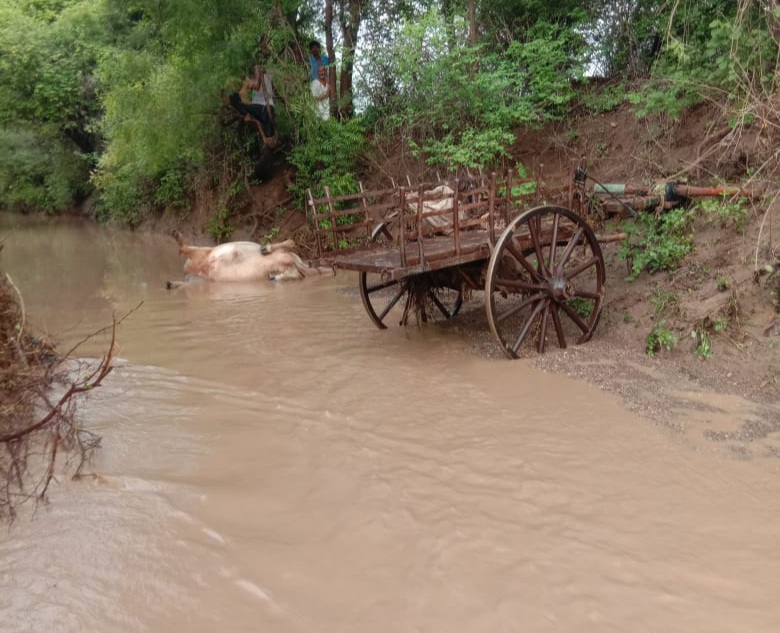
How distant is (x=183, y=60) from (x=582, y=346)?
446 inches

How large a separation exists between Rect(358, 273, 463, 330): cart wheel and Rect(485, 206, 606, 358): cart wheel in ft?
2.79

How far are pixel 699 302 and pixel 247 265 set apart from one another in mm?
7783

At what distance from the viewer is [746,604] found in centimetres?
280

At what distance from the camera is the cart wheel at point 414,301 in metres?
7.00

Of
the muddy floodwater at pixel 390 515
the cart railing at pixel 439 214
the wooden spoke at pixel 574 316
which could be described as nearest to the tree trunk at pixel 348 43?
the cart railing at pixel 439 214

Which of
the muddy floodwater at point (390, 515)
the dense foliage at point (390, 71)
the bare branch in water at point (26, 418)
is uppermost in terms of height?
the dense foliage at point (390, 71)

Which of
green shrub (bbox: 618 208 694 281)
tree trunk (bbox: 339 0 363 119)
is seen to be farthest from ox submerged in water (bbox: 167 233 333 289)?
green shrub (bbox: 618 208 694 281)

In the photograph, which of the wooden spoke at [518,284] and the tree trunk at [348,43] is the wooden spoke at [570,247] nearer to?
the wooden spoke at [518,284]

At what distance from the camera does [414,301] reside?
7195 mm

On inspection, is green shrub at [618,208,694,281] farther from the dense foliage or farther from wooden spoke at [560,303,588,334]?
the dense foliage

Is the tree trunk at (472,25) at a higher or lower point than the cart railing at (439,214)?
higher

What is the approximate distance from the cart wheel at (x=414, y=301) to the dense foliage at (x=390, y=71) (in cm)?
353

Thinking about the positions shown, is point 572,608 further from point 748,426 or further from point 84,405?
point 84,405

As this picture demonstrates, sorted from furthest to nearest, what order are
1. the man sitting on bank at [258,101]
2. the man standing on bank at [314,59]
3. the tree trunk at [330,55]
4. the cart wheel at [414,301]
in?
the man standing on bank at [314,59], the tree trunk at [330,55], the man sitting on bank at [258,101], the cart wheel at [414,301]
